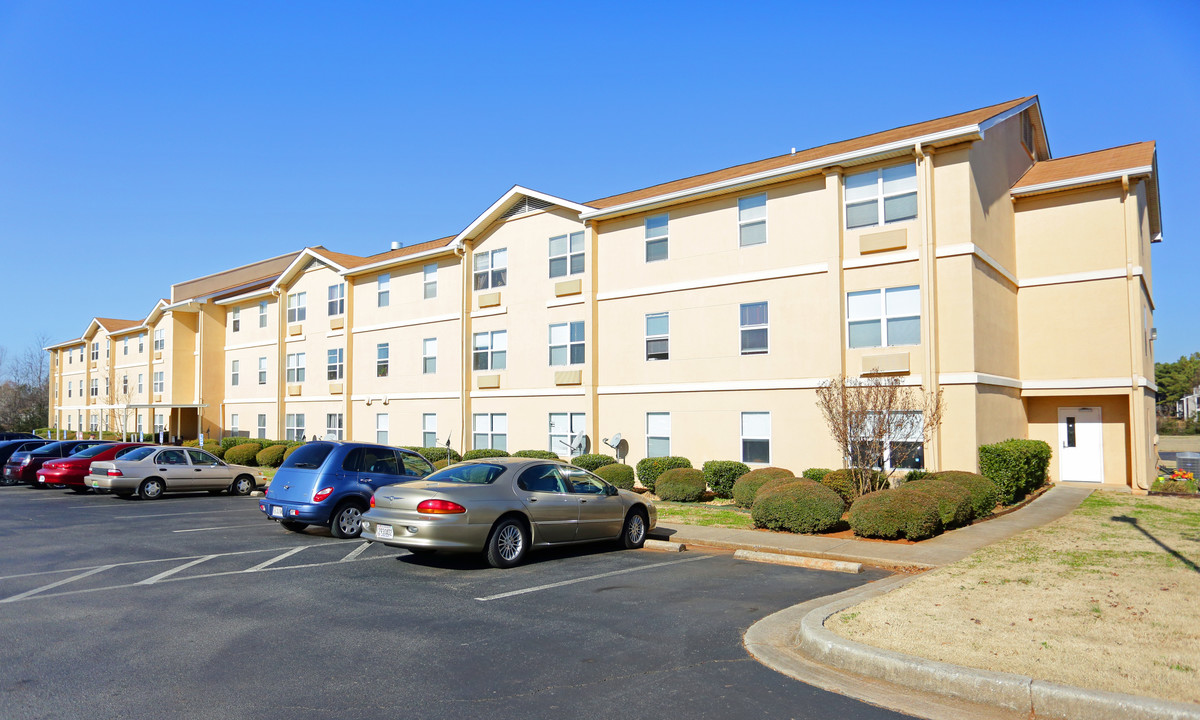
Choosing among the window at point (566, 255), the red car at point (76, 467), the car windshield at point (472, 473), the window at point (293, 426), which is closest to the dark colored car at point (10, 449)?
the red car at point (76, 467)

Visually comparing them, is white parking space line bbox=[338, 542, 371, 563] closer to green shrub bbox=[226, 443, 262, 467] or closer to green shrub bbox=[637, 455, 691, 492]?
green shrub bbox=[637, 455, 691, 492]

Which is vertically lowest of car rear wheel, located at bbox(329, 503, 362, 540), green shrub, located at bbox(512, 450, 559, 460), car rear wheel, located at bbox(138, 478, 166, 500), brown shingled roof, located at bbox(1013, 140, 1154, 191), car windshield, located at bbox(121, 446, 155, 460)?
car rear wheel, located at bbox(138, 478, 166, 500)

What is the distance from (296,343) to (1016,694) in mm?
35736

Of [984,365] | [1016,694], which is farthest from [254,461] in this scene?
[1016,694]

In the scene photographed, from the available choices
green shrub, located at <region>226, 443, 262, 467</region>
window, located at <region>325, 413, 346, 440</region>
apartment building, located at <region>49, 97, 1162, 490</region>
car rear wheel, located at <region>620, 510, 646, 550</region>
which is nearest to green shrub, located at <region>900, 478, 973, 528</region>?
apartment building, located at <region>49, 97, 1162, 490</region>

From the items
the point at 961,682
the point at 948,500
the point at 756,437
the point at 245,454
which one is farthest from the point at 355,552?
the point at 245,454

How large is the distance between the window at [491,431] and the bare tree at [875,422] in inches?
497

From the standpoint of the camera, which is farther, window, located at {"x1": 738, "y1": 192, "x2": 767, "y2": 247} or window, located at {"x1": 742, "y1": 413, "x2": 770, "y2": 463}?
window, located at {"x1": 738, "y1": 192, "x2": 767, "y2": 247}

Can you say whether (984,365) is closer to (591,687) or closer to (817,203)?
(817,203)

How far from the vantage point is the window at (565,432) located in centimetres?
2447

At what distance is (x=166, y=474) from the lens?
22219 mm

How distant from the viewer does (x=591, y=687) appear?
5.92 meters

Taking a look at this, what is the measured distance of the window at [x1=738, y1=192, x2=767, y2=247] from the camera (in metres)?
21.0

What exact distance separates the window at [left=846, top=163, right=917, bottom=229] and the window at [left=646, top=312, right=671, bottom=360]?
19.0 feet
